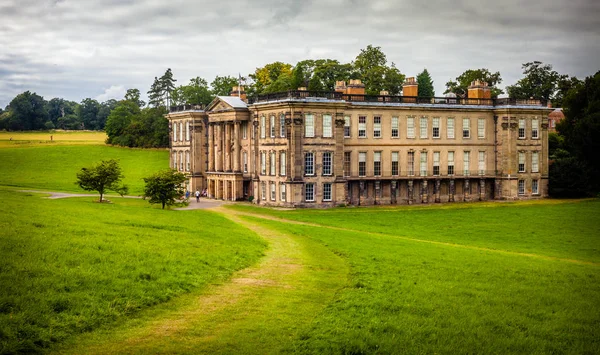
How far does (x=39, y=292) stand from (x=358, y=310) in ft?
30.6

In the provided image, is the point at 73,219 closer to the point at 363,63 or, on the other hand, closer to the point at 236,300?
the point at 236,300

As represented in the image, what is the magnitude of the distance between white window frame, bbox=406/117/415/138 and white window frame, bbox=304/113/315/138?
42.3ft

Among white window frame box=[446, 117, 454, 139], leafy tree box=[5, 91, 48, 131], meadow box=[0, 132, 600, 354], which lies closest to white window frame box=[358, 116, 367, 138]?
white window frame box=[446, 117, 454, 139]

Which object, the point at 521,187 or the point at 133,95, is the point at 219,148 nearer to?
the point at 521,187

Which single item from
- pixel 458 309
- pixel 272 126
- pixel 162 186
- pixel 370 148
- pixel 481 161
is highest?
pixel 272 126

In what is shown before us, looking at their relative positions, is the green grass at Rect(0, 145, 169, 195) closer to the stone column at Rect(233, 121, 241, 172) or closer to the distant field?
the distant field

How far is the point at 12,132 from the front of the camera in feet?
348

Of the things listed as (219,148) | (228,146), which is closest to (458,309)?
(228,146)

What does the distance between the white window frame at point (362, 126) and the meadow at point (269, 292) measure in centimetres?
3112

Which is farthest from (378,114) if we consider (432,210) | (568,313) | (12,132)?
(12,132)

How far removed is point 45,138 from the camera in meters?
121

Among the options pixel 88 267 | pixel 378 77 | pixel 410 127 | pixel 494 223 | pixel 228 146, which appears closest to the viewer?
pixel 88 267

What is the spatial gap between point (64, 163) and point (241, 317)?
9671cm

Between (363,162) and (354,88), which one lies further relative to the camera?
(354,88)
